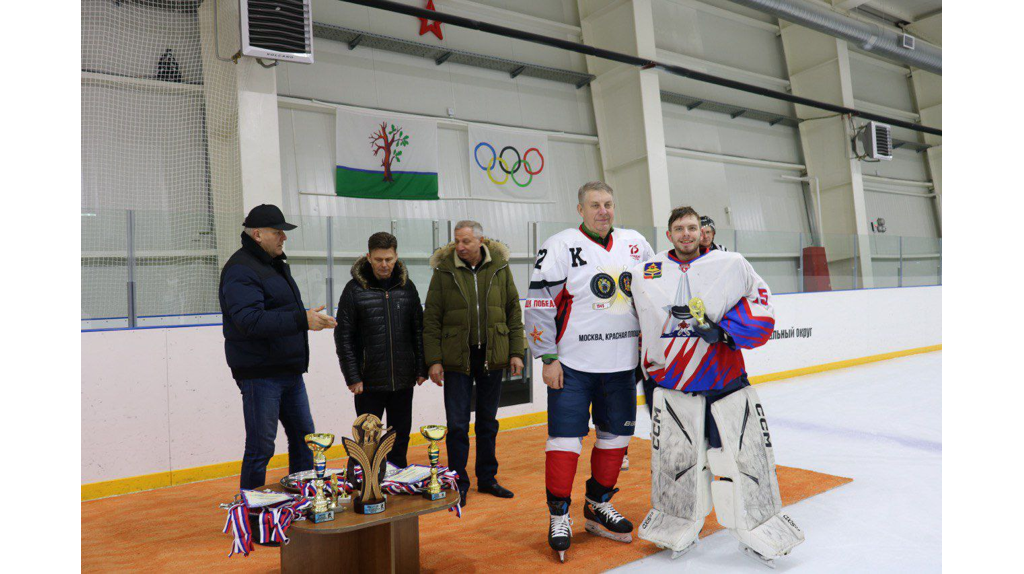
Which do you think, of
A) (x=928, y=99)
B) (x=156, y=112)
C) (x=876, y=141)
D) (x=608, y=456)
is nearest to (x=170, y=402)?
(x=608, y=456)

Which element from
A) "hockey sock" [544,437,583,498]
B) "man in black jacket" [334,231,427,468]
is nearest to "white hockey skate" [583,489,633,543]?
"hockey sock" [544,437,583,498]

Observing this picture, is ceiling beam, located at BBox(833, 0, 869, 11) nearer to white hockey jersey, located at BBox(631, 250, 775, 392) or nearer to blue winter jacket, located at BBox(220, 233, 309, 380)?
white hockey jersey, located at BBox(631, 250, 775, 392)

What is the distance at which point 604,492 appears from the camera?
9.47ft

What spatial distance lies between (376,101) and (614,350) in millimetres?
5696

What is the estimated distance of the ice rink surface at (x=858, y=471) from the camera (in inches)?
103

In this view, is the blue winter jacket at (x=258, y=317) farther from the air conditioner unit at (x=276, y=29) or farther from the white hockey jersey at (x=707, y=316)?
the air conditioner unit at (x=276, y=29)

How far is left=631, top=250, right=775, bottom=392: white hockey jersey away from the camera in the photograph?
2.57 m

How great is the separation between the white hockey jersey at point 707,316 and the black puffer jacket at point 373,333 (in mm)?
1350

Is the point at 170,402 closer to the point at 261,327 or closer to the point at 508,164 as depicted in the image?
the point at 261,327

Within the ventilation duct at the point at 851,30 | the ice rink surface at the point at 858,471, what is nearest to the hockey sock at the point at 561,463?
the ice rink surface at the point at 858,471

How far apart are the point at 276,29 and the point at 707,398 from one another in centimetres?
448

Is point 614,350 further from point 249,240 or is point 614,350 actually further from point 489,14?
point 489,14

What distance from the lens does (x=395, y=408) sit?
3.51 metres

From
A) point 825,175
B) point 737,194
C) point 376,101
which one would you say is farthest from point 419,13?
point 825,175
